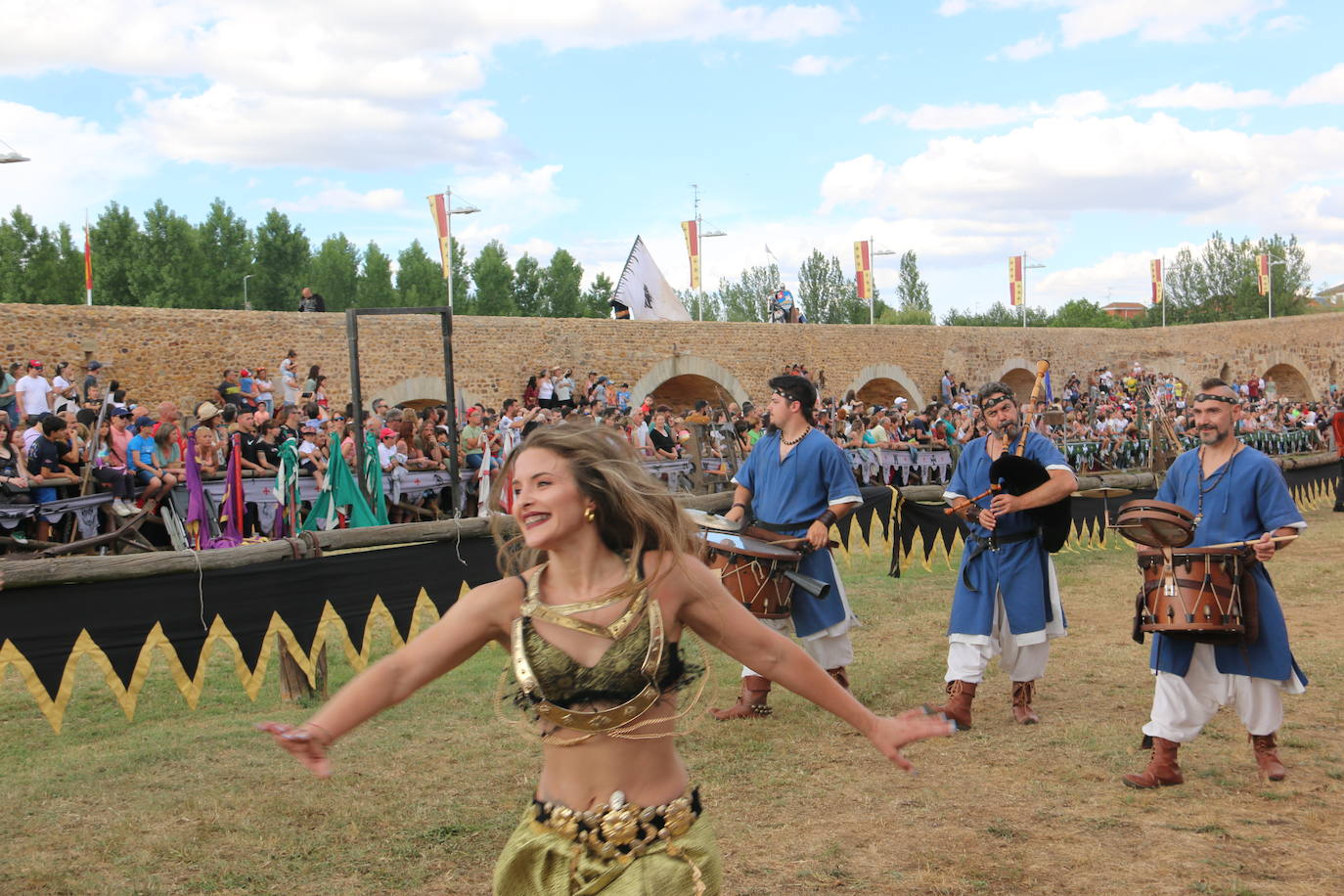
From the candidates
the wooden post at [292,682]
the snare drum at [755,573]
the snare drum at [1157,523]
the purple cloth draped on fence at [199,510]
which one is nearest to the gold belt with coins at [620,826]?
the snare drum at [1157,523]

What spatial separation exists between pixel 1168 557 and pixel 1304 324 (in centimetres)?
4451

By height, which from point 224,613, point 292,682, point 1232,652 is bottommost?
point 292,682

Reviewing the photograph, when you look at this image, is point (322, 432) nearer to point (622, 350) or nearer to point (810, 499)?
point (810, 499)

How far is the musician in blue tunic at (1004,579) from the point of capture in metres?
5.92

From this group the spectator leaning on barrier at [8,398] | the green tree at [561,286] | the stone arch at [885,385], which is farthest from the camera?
the green tree at [561,286]

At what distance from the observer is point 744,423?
60.0 ft

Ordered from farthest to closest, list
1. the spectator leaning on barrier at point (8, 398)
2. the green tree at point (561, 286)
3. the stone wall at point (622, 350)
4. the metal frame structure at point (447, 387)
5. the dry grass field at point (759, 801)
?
the green tree at point (561, 286), the stone wall at point (622, 350), the spectator leaning on barrier at point (8, 398), the metal frame structure at point (447, 387), the dry grass field at point (759, 801)

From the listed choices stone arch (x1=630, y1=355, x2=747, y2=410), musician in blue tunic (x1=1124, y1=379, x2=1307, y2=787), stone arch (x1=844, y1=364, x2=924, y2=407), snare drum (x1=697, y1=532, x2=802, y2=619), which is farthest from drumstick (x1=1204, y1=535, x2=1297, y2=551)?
stone arch (x1=844, y1=364, x2=924, y2=407)

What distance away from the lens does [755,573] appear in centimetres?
620

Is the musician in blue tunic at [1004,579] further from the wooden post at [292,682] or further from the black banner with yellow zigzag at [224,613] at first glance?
the wooden post at [292,682]

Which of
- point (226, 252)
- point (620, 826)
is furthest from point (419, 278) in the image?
point (620, 826)

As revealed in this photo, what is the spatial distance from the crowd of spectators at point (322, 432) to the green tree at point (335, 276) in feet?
120

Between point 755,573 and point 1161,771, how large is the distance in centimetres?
216

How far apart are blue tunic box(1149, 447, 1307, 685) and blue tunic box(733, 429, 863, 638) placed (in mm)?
1760
